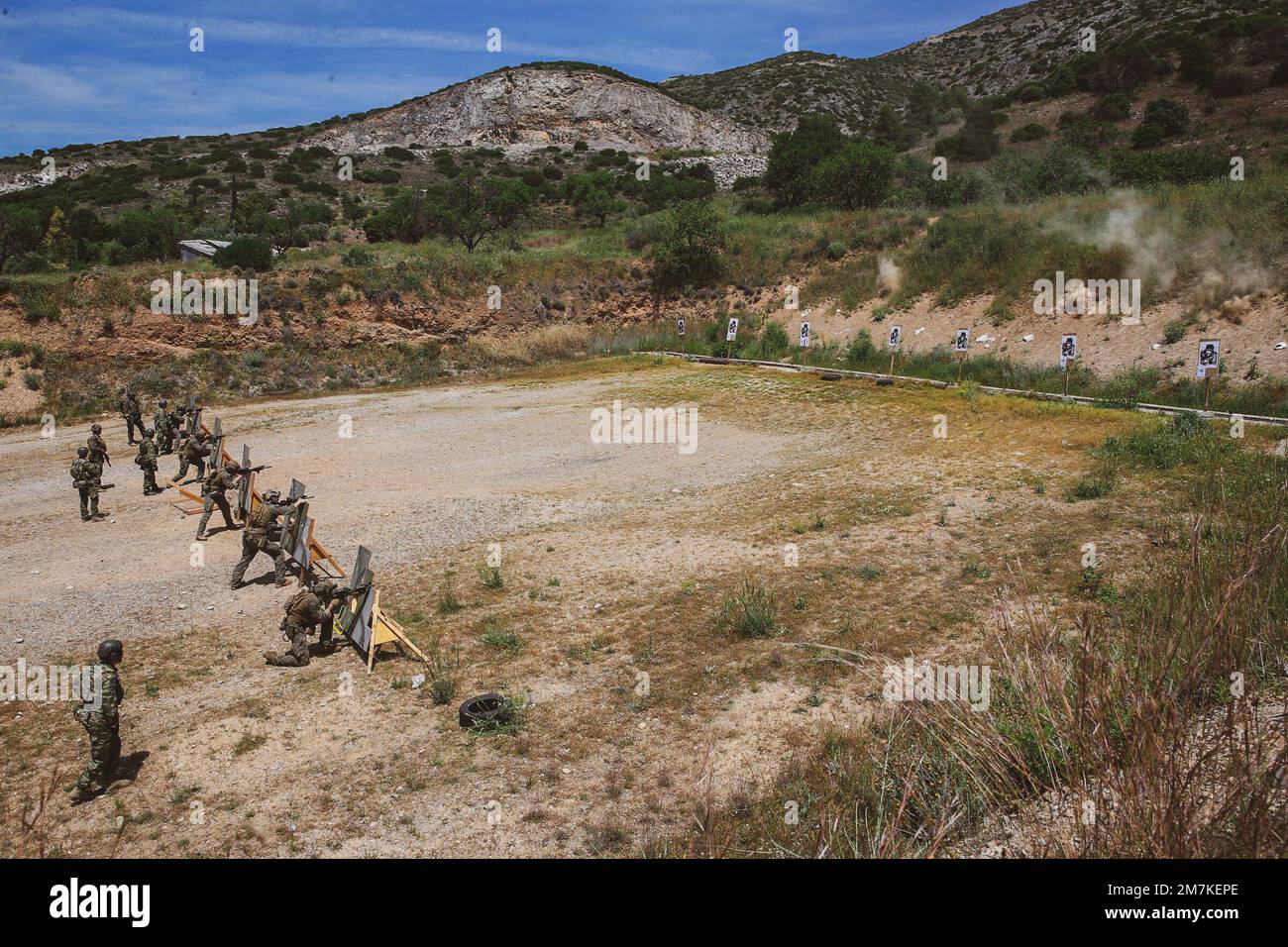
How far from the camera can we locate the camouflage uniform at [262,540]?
480 inches

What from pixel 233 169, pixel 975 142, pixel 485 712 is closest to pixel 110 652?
pixel 485 712

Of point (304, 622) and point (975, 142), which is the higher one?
point (975, 142)

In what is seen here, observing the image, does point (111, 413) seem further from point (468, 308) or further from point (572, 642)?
point (572, 642)

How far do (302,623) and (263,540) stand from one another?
9.87 feet

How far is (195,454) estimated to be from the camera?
18.3 metres

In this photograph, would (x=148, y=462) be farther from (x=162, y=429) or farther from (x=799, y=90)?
(x=799, y=90)

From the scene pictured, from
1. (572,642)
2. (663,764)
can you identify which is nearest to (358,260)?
(572,642)

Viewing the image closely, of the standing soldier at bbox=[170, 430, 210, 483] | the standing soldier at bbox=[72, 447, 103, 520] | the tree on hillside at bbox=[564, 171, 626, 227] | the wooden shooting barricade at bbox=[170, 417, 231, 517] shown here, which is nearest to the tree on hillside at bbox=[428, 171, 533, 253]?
the tree on hillside at bbox=[564, 171, 626, 227]

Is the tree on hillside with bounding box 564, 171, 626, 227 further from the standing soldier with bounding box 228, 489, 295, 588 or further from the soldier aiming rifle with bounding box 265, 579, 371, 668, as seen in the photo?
the soldier aiming rifle with bounding box 265, 579, 371, 668

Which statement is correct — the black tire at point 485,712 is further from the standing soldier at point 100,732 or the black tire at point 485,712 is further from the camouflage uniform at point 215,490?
the camouflage uniform at point 215,490

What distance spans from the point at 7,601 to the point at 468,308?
28393 millimetres

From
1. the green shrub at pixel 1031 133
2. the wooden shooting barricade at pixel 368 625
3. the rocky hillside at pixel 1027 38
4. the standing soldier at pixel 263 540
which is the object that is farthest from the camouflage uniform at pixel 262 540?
the rocky hillside at pixel 1027 38

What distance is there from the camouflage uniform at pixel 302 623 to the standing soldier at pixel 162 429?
13174mm

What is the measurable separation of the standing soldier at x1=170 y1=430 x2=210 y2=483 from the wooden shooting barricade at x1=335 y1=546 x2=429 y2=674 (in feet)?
33.2
